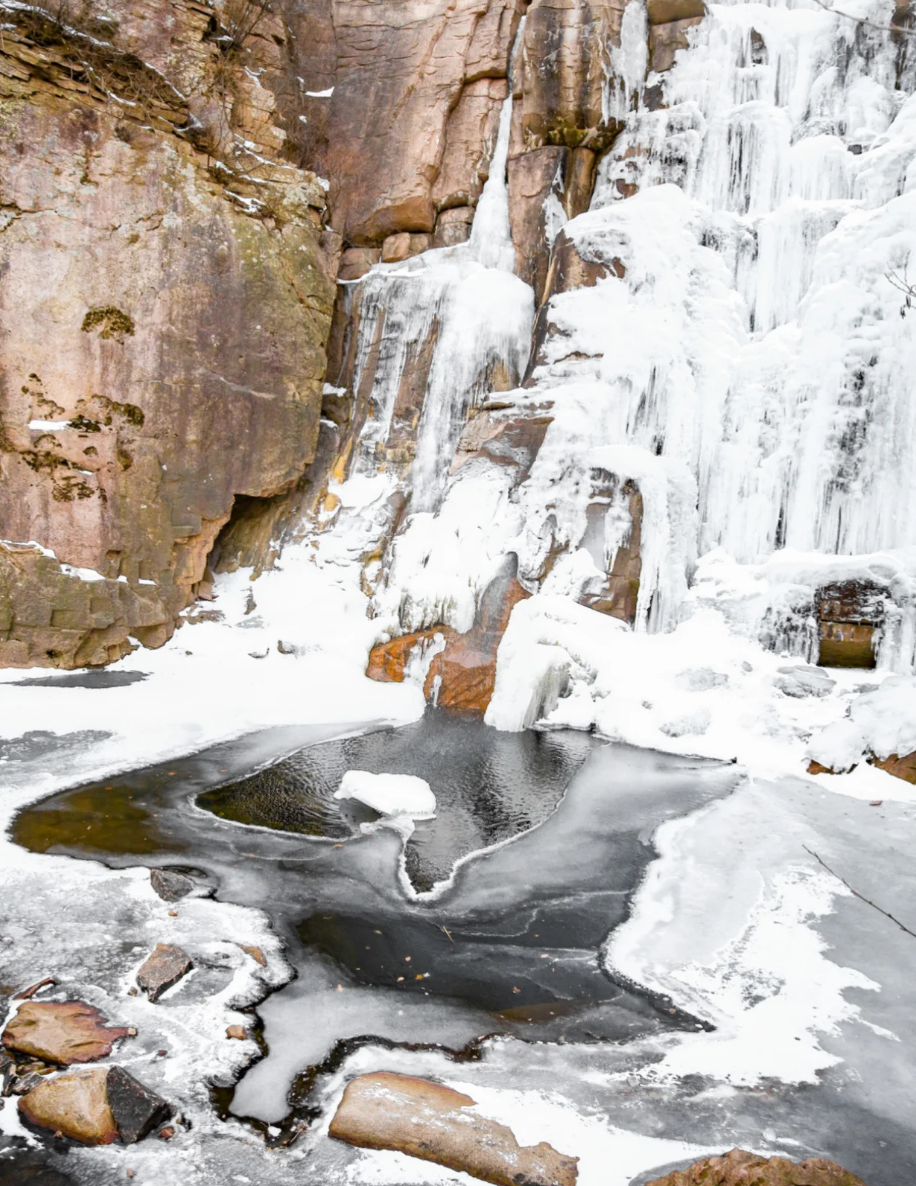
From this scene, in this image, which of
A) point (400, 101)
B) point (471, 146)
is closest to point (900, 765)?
point (471, 146)

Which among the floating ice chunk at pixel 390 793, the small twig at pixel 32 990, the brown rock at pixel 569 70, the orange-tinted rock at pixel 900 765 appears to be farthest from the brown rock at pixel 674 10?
the small twig at pixel 32 990

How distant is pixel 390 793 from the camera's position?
5.61m

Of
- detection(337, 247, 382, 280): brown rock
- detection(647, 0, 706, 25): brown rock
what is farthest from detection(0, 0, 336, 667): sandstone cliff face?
detection(647, 0, 706, 25): brown rock

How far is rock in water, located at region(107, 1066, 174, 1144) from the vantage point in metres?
2.34

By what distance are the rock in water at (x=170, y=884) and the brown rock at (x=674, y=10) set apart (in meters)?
14.2

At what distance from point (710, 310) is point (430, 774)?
771 centimetres

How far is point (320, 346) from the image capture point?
11273 millimetres

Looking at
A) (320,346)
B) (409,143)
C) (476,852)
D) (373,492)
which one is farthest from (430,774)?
(409,143)

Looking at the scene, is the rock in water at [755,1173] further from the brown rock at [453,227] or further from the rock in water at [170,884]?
the brown rock at [453,227]

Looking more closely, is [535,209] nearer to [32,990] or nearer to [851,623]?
[851,623]

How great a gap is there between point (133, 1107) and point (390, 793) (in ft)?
10.7

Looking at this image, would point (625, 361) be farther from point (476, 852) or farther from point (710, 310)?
point (476, 852)

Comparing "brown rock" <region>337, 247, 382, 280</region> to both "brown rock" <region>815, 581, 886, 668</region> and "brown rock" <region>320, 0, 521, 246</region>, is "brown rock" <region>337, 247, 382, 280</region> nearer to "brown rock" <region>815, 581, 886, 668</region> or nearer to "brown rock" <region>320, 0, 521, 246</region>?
"brown rock" <region>320, 0, 521, 246</region>

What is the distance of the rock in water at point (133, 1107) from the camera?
2.34 metres
